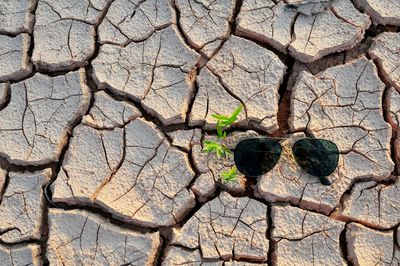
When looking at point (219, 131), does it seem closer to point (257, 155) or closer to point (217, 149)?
point (217, 149)

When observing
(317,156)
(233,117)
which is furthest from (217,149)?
(317,156)

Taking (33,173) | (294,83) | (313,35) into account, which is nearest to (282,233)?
(294,83)

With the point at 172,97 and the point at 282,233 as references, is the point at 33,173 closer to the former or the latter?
the point at 172,97

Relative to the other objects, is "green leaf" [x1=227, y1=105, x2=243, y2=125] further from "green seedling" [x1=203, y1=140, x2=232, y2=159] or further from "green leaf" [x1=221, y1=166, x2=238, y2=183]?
"green leaf" [x1=221, y1=166, x2=238, y2=183]

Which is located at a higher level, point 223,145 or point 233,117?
point 233,117

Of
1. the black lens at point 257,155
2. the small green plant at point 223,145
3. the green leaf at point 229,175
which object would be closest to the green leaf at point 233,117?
the small green plant at point 223,145

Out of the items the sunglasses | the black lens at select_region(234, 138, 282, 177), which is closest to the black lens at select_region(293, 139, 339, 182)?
the sunglasses
